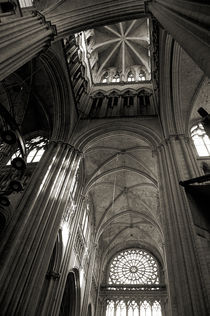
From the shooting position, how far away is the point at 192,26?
178 inches

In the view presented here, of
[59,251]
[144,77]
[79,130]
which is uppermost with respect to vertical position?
[144,77]

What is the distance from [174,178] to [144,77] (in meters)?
11.9

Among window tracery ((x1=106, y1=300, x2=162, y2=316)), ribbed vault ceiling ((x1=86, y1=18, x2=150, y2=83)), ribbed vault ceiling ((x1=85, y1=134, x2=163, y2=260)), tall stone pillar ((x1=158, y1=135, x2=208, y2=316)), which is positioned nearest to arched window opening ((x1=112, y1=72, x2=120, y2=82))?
ribbed vault ceiling ((x1=86, y1=18, x2=150, y2=83))

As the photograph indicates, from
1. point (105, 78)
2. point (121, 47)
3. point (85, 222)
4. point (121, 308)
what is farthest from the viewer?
point (121, 47)

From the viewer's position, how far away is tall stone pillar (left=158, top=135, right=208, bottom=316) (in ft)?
17.7

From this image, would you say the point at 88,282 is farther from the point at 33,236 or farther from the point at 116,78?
the point at 116,78

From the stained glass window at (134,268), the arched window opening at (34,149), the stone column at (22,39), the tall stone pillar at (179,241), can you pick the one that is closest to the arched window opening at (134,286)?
the stained glass window at (134,268)

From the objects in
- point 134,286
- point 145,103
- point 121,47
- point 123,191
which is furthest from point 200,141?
point 121,47

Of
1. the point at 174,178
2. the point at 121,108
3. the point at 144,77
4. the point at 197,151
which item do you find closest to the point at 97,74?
the point at 144,77

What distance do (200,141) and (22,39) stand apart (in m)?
8.78

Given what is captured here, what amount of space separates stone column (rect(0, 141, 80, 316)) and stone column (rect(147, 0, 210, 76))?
255 inches

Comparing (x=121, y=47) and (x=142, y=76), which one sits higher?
(x=121, y=47)

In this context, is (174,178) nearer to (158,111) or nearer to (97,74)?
(158,111)

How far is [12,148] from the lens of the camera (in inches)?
512
